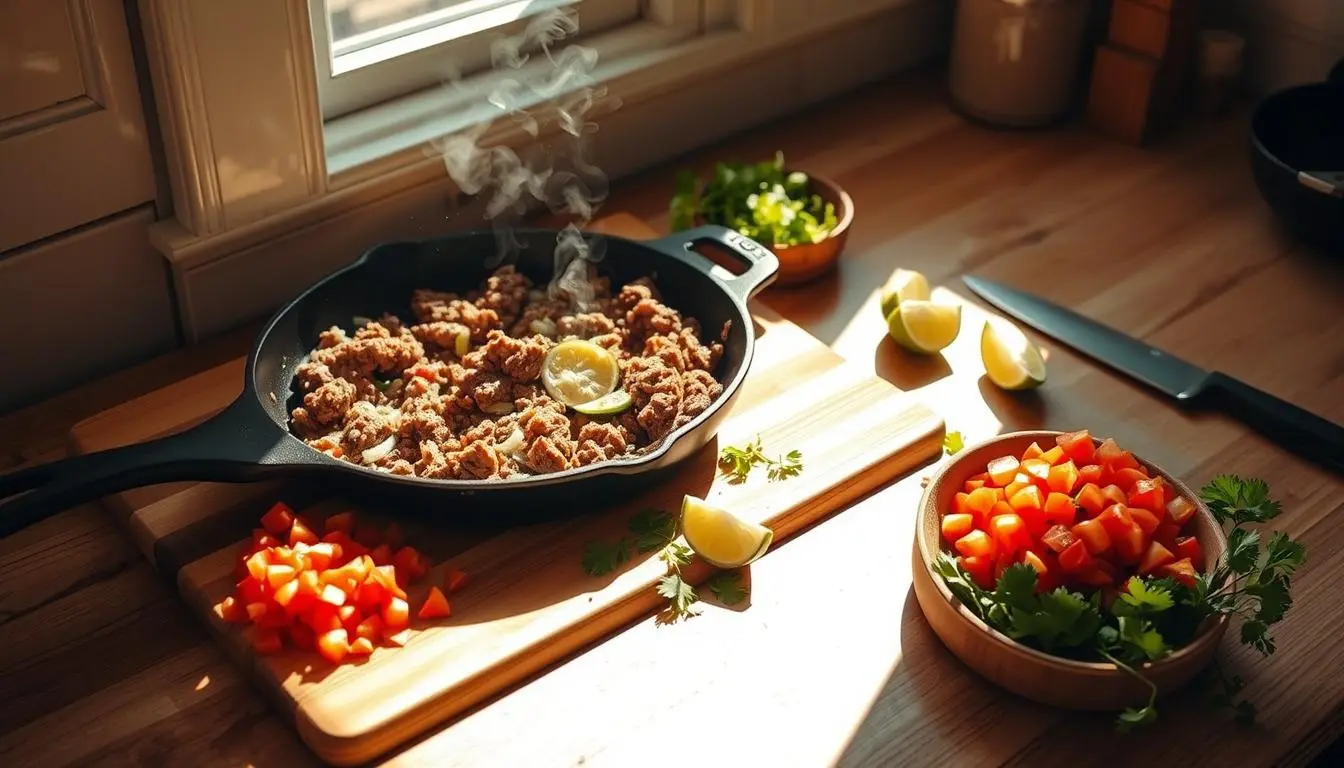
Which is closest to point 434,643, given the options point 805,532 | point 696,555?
point 696,555

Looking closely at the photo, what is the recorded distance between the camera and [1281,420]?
1356 millimetres

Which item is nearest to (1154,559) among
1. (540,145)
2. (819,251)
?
(819,251)

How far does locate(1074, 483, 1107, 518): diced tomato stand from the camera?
3.68 feet

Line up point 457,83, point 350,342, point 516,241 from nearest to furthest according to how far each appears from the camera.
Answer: point 350,342 → point 516,241 → point 457,83

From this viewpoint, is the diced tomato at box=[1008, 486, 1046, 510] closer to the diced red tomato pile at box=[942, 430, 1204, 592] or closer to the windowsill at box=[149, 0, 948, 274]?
the diced red tomato pile at box=[942, 430, 1204, 592]

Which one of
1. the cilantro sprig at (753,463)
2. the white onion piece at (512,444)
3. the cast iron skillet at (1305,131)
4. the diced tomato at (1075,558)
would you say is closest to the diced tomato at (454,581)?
the white onion piece at (512,444)

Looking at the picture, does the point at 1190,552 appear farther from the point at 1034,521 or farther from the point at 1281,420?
the point at 1281,420

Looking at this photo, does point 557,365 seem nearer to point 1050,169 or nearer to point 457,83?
point 457,83

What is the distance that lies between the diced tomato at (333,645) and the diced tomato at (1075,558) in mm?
538

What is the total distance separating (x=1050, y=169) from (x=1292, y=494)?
24.3 inches

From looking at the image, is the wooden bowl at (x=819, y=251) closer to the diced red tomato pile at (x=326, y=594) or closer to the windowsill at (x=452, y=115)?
the windowsill at (x=452, y=115)

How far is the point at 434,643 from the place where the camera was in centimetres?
112

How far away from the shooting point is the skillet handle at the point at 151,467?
1048 mm

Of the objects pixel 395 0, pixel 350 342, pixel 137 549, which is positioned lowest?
pixel 137 549
